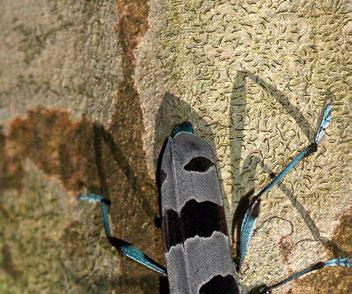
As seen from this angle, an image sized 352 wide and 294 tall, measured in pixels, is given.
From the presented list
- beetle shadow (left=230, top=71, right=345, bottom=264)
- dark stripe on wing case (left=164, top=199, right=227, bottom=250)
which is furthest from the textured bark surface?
dark stripe on wing case (left=164, top=199, right=227, bottom=250)

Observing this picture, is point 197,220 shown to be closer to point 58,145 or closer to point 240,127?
point 240,127

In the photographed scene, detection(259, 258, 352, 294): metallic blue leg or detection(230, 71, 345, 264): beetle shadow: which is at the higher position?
detection(230, 71, 345, 264): beetle shadow

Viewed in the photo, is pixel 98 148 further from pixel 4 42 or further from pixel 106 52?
pixel 4 42

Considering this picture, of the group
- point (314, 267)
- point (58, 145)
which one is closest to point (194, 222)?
point (314, 267)

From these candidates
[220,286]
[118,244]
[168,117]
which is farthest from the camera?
[168,117]

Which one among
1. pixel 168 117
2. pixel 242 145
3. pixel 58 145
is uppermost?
pixel 58 145

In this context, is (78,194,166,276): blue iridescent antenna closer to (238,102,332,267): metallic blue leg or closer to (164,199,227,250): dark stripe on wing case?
(164,199,227,250): dark stripe on wing case

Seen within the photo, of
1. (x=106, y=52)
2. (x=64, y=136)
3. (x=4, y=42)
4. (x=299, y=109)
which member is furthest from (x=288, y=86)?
(x=4, y=42)

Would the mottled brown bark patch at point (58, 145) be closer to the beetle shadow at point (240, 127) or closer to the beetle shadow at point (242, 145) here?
the beetle shadow at point (240, 127)
